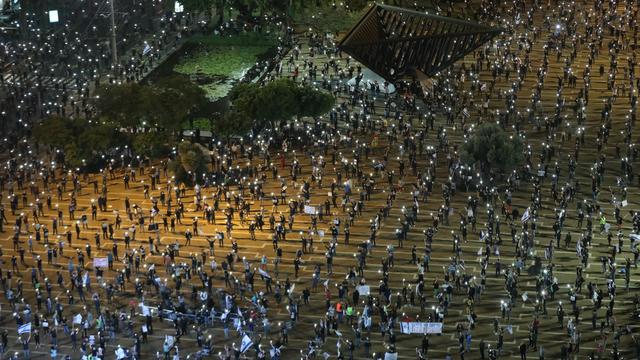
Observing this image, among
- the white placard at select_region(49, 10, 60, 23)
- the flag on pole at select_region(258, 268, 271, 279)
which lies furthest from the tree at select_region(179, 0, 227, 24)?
the flag on pole at select_region(258, 268, 271, 279)

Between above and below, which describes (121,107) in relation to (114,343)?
above

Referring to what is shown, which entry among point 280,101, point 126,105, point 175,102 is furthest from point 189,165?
point 280,101

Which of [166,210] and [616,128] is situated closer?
[166,210]

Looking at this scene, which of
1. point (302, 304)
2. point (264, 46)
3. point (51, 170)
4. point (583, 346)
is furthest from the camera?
point (264, 46)

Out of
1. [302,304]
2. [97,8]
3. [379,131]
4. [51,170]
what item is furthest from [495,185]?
[97,8]

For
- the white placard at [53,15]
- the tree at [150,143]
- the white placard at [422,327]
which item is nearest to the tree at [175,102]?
the tree at [150,143]

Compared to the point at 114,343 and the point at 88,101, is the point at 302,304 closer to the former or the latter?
the point at 114,343
